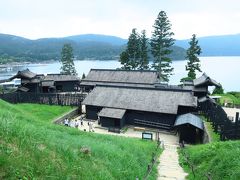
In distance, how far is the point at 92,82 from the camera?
43.6 metres

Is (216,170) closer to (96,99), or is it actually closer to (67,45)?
(96,99)

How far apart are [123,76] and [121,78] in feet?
1.79

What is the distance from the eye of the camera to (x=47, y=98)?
36.0 meters

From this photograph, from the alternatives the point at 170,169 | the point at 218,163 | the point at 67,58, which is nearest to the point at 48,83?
the point at 67,58

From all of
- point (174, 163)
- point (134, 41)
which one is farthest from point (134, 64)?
point (174, 163)

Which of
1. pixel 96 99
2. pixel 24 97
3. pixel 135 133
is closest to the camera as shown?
pixel 135 133

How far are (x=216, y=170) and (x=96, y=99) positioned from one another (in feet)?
72.6

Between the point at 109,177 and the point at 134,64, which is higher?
the point at 134,64

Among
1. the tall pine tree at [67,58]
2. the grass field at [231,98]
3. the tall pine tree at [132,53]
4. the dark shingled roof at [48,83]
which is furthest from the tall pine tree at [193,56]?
the tall pine tree at [67,58]

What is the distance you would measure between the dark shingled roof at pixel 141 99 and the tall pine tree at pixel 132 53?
73.9ft

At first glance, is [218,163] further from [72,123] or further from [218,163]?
[72,123]

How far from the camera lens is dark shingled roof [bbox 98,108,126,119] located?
28.2m

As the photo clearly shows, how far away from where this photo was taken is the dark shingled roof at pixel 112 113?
28247 millimetres

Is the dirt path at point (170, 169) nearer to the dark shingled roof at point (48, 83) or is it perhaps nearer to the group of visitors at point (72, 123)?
the group of visitors at point (72, 123)
